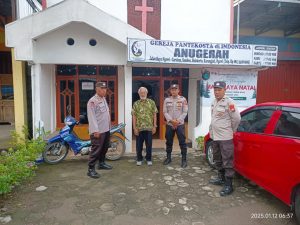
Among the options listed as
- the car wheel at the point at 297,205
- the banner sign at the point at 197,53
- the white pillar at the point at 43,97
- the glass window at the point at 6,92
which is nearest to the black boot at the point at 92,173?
the white pillar at the point at 43,97

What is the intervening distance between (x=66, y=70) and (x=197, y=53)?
3.97 metres

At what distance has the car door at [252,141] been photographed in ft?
13.1

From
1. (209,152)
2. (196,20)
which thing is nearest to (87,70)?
(196,20)

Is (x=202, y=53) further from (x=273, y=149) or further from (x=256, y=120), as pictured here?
(x=273, y=149)

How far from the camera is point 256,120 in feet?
14.4

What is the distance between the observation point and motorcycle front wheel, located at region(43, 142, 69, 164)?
585 centimetres

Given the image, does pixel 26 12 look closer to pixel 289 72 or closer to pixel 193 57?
pixel 193 57

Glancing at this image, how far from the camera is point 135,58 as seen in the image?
5977mm

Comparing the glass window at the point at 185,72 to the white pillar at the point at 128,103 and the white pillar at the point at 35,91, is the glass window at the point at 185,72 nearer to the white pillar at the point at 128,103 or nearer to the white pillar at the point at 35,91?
the white pillar at the point at 128,103

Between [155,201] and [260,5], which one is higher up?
[260,5]

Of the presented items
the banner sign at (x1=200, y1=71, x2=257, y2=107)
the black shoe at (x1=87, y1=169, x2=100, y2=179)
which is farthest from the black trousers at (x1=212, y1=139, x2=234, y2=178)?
the banner sign at (x1=200, y1=71, x2=257, y2=107)

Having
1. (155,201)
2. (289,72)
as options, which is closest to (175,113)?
(155,201)

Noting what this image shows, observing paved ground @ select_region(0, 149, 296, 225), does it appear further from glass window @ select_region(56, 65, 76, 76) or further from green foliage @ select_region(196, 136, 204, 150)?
glass window @ select_region(56, 65, 76, 76)

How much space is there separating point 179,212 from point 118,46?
4.49 m
